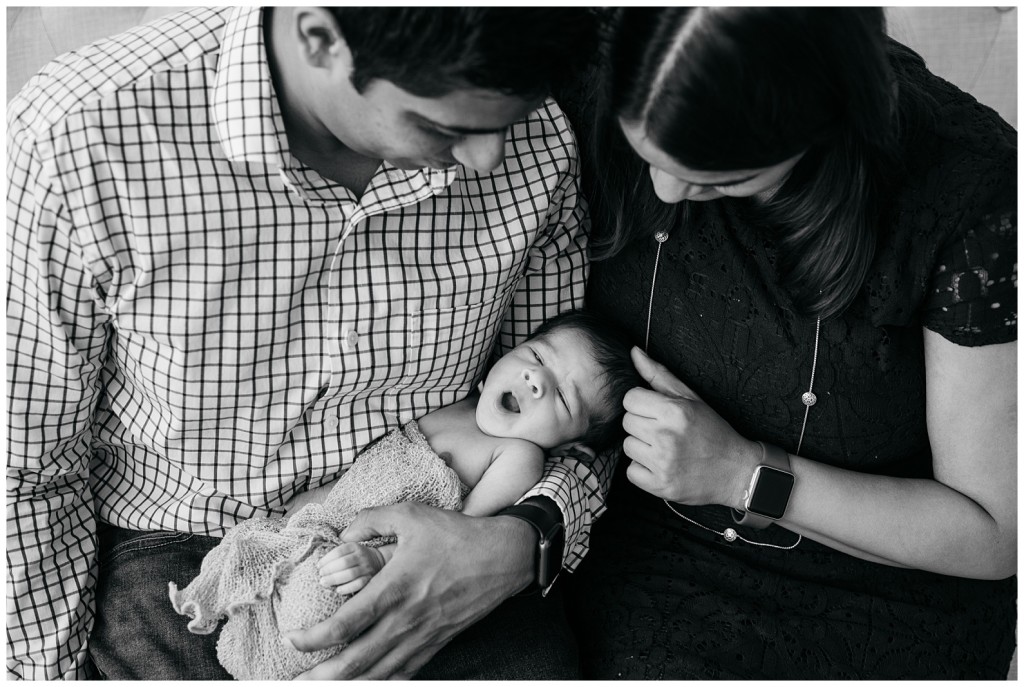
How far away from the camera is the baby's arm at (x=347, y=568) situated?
1.23 meters

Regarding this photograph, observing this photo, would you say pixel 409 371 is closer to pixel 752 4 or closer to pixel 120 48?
pixel 120 48

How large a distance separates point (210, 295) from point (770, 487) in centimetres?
Result: 88

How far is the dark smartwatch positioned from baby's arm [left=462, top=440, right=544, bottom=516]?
4 cm

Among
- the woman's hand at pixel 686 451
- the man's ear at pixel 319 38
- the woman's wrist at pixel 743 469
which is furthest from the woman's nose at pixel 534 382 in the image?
the man's ear at pixel 319 38

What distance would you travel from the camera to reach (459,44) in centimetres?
95

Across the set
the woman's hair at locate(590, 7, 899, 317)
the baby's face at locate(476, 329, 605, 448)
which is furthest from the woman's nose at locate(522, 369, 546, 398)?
the woman's hair at locate(590, 7, 899, 317)

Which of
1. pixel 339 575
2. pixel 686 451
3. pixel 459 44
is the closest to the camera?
pixel 459 44

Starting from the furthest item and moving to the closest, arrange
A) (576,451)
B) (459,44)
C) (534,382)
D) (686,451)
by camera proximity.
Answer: (576,451), (534,382), (686,451), (459,44)

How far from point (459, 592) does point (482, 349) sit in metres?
0.41

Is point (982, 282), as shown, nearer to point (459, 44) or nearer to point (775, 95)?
point (775, 95)

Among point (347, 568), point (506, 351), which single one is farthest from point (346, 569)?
point (506, 351)

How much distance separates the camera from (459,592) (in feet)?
4.23

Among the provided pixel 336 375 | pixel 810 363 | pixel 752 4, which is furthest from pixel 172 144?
pixel 810 363

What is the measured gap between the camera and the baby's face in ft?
4.78
